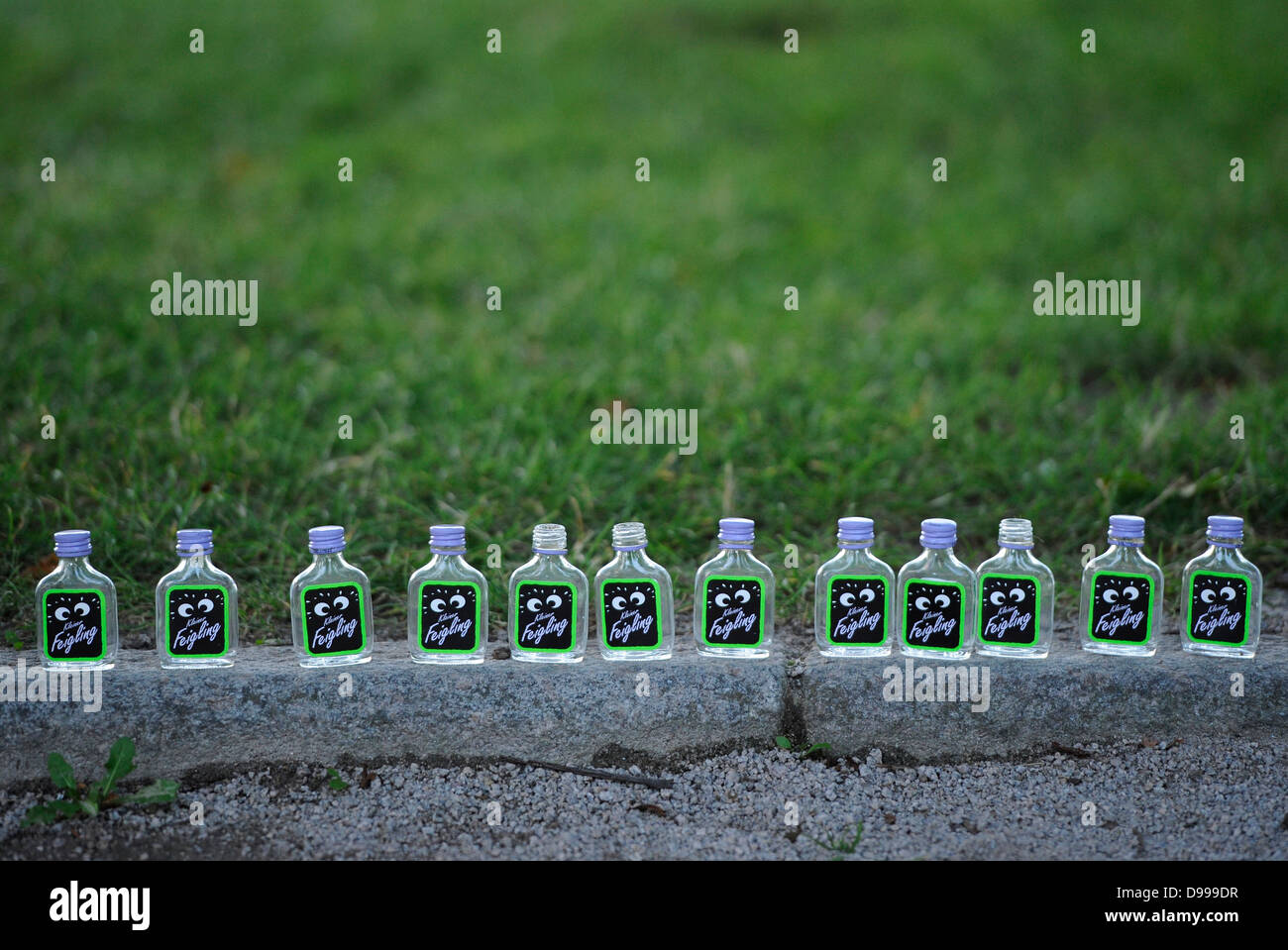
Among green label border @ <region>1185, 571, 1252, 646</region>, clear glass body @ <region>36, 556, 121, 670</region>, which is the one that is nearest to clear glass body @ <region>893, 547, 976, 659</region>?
green label border @ <region>1185, 571, 1252, 646</region>

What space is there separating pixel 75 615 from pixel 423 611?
2.71ft

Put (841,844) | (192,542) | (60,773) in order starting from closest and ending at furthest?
(841,844) < (60,773) < (192,542)

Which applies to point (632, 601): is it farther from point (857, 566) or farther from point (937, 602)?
point (937, 602)

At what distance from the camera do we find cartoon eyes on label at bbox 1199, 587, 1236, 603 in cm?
281

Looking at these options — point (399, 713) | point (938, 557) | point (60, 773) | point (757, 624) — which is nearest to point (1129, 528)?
point (938, 557)

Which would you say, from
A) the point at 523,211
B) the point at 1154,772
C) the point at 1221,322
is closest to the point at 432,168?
the point at 523,211

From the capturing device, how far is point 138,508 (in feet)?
11.5

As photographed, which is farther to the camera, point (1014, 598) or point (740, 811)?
point (1014, 598)

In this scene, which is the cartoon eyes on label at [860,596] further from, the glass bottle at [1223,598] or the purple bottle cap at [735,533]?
the glass bottle at [1223,598]

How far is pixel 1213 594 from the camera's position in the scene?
2.83 metres

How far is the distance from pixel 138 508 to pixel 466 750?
1422 millimetres

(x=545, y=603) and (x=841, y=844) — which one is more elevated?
(x=545, y=603)

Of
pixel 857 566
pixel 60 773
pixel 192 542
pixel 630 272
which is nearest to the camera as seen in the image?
pixel 60 773

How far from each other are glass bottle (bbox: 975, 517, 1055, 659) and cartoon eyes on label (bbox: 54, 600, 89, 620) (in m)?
2.17
